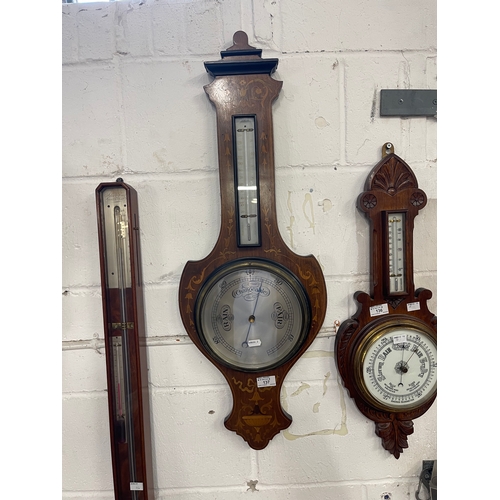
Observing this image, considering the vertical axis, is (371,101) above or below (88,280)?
above

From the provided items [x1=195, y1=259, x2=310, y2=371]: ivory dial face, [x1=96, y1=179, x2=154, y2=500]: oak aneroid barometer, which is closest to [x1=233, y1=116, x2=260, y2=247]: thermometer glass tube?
[x1=195, y1=259, x2=310, y2=371]: ivory dial face

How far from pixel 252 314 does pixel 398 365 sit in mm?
408

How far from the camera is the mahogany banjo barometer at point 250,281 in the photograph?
907 mm

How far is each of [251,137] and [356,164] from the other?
0.29 meters

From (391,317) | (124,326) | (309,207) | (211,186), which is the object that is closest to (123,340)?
(124,326)

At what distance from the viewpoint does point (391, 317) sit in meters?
0.94

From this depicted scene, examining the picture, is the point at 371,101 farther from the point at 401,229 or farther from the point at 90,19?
the point at 90,19

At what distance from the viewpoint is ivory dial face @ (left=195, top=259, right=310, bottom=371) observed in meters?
0.92

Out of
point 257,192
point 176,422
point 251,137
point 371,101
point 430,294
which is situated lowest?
point 176,422

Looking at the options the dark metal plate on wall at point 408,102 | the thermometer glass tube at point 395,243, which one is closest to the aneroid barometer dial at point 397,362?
the thermometer glass tube at point 395,243

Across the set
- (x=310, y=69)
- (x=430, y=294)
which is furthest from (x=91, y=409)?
(x=310, y=69)

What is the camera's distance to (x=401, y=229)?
3.07 ft

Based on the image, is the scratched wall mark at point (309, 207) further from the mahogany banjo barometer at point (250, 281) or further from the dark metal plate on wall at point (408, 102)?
the dark metal plate on wall at point (408, 102)

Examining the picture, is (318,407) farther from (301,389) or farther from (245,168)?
(245,168)
